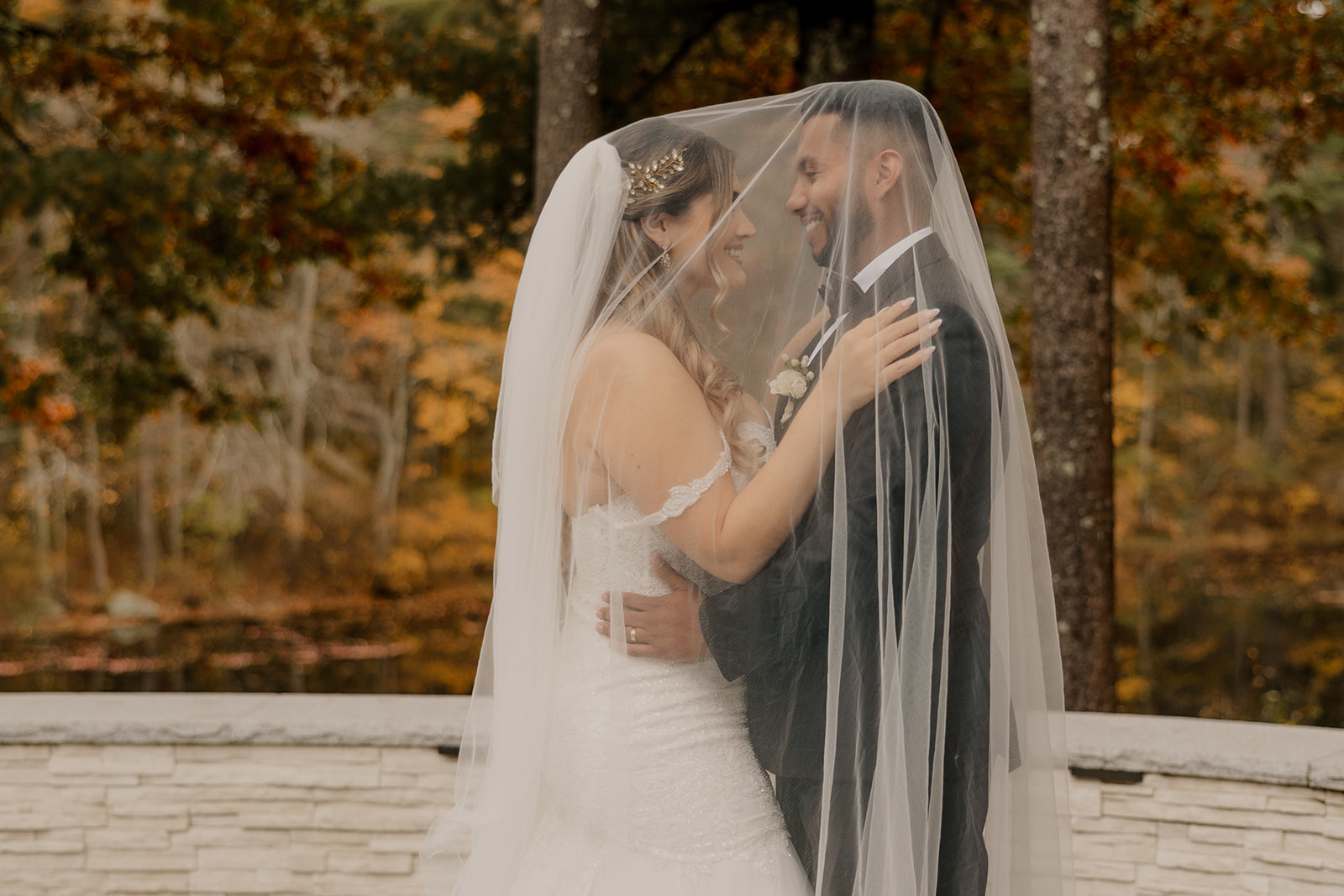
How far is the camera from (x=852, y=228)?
2123 millimetres

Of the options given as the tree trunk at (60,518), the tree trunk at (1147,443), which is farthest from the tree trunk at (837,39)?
the tree trunk at (1147,443)

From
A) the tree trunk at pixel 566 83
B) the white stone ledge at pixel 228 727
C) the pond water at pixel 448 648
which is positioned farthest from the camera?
the pond water at pixel 448 648

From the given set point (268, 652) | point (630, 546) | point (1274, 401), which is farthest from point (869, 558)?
point (1274, 401)

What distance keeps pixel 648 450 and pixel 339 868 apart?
226 cm

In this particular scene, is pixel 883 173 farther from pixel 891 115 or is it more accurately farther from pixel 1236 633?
pixel 1236 633

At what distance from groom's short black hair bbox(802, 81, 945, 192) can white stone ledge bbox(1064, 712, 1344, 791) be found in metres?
1.89

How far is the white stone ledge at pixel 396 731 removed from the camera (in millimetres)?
3182

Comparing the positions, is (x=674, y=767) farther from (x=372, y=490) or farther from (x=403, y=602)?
(x=372, y=490)

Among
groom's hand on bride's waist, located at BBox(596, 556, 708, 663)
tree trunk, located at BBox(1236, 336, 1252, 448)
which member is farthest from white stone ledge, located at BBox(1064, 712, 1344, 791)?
tree trunk, located at BBox(1236, 336, 1252, 448)

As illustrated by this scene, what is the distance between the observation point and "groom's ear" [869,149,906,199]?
2137 mm

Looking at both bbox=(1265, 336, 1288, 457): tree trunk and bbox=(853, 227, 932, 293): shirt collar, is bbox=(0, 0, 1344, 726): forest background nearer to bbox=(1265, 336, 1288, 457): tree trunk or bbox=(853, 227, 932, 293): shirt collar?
bbox=(1265, 336, 1288, 457): tree trunk

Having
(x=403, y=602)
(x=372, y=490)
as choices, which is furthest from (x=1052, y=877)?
(x=372, y=490)

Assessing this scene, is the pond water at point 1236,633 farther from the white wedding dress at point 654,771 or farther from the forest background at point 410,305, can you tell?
the white wedding dress at point 654,771

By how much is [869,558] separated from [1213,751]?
1715 millimetres
